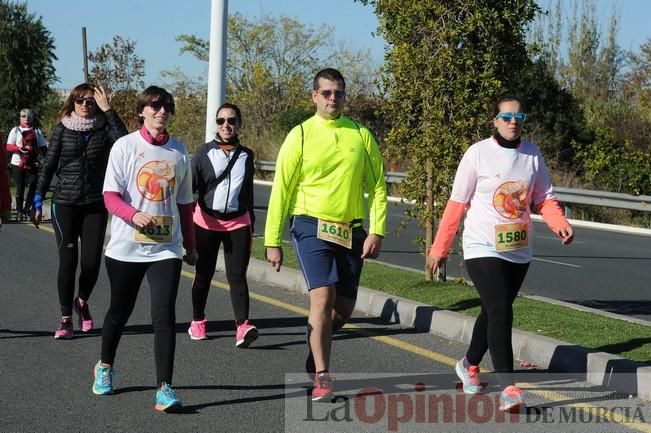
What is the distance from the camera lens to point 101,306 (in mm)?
9938

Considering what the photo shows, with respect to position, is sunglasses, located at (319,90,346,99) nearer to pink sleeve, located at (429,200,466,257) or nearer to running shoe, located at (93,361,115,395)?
pink sleeve, located at (429,200,466,257)

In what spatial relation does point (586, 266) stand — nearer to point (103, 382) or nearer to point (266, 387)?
point (266, 387)

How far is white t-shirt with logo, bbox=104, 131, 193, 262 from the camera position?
6.38 metres

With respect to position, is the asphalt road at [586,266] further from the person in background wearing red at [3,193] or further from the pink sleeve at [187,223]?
the pink sleeve at [187,223]

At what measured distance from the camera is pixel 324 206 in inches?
257

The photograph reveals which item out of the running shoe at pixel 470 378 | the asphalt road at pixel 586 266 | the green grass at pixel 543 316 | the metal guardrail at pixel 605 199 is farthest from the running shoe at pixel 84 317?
the metal guardrail at pixel 605 199

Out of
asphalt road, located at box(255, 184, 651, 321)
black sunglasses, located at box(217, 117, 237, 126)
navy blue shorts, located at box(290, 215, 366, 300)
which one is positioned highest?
black sunglasses, located at box(217, 117, 237, 126)

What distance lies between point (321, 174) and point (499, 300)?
4.22 feet

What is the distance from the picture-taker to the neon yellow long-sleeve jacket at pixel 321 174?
21.4ft

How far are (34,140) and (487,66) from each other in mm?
9301

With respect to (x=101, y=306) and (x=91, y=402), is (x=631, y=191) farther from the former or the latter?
(x=91, y=402)

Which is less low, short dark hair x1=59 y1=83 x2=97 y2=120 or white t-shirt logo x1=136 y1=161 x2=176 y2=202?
short dark hair x1=59 y1=83 x2=97 y2=120

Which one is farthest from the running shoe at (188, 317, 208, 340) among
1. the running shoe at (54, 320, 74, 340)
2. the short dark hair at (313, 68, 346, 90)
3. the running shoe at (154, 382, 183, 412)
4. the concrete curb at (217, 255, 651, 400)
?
the short dark hair at (313, 68, 346, 90)

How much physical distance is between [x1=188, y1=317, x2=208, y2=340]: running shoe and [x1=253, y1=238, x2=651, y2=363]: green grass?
2.05 m
